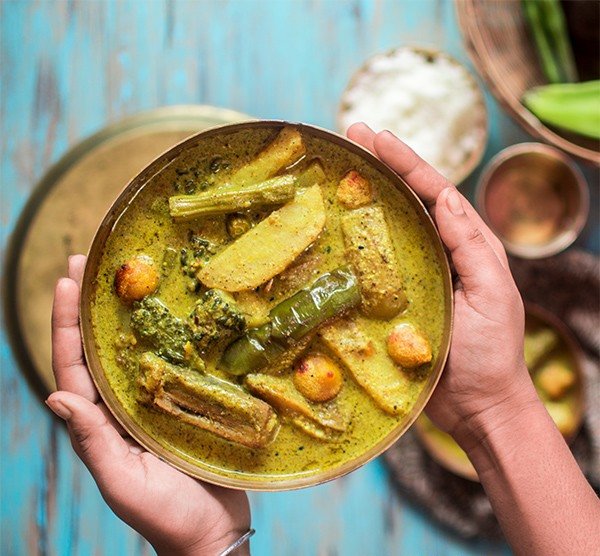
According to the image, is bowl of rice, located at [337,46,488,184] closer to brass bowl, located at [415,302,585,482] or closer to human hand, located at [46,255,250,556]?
brass bowl, located at [415,302,585,482]

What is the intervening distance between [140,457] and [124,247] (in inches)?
22.3

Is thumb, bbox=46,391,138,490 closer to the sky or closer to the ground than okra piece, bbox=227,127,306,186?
closer to the ground

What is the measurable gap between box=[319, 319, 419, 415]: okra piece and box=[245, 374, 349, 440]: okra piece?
0.36 feet

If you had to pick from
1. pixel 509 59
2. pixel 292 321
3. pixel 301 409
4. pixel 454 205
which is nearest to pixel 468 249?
pixel 454 205

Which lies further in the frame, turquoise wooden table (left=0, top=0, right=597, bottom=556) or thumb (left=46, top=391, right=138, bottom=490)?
turquoise wooden table (left=0, top=0, right=597, bottom=556)

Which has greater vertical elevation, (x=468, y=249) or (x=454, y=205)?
(x=454, y=205)

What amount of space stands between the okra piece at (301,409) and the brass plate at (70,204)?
3.34ft

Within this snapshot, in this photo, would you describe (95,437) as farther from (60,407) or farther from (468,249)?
(468,249)

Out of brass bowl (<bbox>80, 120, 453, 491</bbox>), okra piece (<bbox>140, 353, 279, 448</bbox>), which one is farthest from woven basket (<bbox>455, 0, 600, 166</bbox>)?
okra piece (<bbox>140, 353, 279, 448</bbox>)

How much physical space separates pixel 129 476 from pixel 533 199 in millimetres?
1963

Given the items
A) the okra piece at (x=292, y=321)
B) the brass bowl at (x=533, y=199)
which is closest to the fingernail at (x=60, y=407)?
the okra piece at (x=292, y=321)

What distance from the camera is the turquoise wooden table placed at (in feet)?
9.47

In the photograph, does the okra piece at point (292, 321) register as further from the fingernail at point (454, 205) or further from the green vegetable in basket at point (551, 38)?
the green vegetable in basket at point (551, 38)

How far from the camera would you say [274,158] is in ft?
6.52
